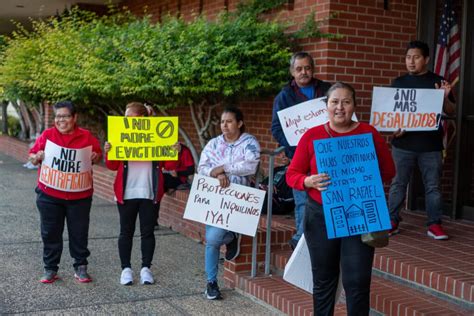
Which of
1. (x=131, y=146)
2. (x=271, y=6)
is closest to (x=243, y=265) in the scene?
(x=131, y=146)

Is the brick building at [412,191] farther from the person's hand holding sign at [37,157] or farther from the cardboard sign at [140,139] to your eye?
the person's hand holding sign at [37,157]

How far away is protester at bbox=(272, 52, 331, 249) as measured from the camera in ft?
17.6

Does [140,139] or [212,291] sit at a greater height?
[140,139]

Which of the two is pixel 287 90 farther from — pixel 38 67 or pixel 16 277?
pixel 38 67

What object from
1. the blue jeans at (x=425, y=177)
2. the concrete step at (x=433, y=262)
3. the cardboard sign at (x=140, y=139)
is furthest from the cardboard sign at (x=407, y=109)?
the cardboard sign at (x=140, y=139)

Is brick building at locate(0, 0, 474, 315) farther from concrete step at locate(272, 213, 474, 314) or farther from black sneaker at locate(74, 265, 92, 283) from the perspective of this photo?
black sneaker at locate(74, 265, 92, 283)

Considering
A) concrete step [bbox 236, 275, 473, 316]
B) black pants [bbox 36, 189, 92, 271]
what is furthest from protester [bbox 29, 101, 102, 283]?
concrete step [bbox 236, 275, 473, 316]

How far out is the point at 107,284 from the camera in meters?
5.78

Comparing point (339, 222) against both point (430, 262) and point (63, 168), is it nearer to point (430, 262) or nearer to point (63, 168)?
point (430, 262)

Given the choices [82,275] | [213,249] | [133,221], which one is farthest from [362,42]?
[82,275]

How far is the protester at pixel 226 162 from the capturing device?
5.37 metres

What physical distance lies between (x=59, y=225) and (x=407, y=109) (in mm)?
3241

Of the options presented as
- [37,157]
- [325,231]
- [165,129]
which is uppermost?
[165,129]

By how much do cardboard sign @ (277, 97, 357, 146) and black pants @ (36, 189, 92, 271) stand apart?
190 cm
